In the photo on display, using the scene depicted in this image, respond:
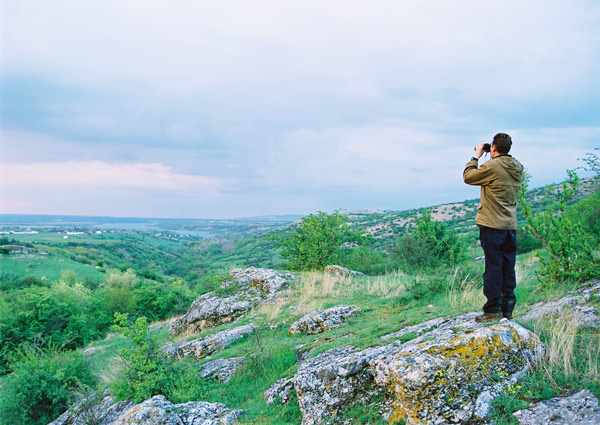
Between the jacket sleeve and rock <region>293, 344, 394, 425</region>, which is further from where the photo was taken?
the jacket sleeve

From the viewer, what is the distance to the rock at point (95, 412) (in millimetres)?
7379

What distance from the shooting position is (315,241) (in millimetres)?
25125

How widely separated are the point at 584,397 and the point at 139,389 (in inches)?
290

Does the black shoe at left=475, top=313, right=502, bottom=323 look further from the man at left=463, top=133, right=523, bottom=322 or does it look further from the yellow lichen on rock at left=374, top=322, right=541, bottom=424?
the yellow lichen on rock at left=374, top=322, right=541, bottom=424

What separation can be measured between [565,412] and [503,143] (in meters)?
3.86

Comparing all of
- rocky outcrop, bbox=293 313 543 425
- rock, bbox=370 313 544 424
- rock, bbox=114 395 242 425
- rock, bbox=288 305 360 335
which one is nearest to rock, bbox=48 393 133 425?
rock, bbox=114 395 242 425

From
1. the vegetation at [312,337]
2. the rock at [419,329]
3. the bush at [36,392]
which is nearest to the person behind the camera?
the vegetation at [312,337]

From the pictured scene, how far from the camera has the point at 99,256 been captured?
4569 inches

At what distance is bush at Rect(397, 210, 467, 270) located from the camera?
61.2ft

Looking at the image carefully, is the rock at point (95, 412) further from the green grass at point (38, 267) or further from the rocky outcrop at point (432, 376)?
the green grass at point (38, 267)

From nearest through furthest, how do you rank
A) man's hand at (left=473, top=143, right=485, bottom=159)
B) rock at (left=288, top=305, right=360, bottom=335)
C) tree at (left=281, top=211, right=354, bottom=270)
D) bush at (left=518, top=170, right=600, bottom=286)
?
→ man's hand at (left=473, top=143, right=485, bottom=159), bush at (left=518, top=170, right=600, bottom=286), rock at (left=288, top=305, right=360, bottom=335), tree at (left=281, top=211, right=354, bottom=270)

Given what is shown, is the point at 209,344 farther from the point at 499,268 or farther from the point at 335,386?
the point at 499,268

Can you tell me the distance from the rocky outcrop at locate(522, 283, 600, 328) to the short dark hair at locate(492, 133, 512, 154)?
2784 mm

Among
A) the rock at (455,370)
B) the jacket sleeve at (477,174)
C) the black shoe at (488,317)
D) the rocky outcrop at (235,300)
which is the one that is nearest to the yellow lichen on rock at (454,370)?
the rock at (455,370)
